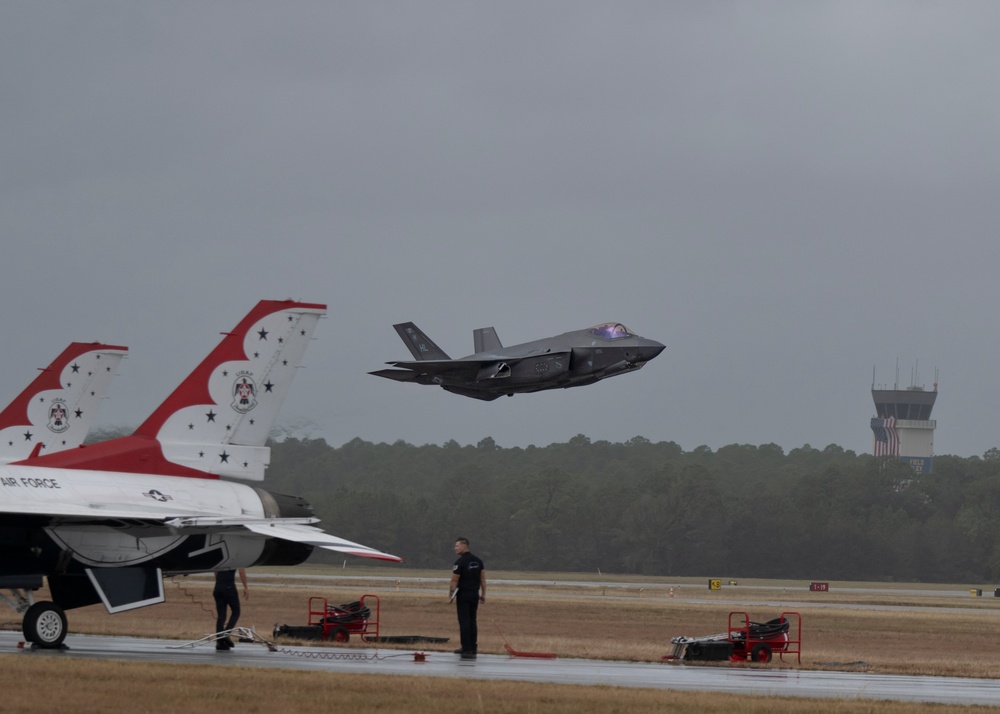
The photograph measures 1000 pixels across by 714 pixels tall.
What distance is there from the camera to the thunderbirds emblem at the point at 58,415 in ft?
110

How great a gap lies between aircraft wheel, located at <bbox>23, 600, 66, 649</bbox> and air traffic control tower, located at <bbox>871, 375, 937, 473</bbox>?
18605 cm

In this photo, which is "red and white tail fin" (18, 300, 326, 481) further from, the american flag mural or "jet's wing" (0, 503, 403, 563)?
the american flag mural

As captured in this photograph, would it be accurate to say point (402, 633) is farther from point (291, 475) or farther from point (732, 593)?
point (291, 475)

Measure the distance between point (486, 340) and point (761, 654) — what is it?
23471 millimetres

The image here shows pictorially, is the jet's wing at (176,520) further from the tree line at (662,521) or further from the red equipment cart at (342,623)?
the tree line at (662,521)

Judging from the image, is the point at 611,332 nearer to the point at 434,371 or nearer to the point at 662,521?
the point at 434,371

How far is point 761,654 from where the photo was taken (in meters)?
22.5

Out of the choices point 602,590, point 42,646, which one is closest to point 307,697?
point 42,646

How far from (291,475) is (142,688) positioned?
3171 inches

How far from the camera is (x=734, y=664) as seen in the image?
72.0ft

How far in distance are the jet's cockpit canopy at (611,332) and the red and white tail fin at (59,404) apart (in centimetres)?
1359

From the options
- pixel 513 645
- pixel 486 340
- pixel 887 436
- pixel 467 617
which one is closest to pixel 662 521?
pixel 486 340

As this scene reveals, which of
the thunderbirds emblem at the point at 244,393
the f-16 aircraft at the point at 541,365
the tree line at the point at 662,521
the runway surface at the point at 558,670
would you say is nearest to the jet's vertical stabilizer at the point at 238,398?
the thunderbirds emblem at the point at 244,393

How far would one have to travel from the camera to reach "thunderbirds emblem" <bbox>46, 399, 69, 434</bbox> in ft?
110
